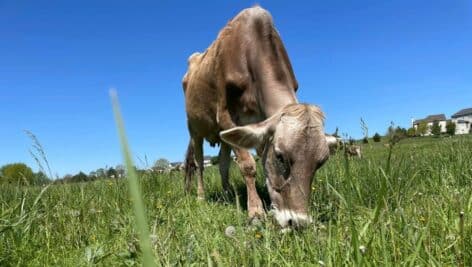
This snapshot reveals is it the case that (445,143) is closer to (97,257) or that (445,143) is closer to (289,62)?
(289,62)

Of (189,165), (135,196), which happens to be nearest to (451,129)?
(189,165)

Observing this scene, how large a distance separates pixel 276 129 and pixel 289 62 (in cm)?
238

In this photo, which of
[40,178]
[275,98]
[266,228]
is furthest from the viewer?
[275,98]

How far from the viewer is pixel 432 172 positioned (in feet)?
18.4

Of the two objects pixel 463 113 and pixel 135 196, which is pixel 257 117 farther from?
pixel 463 113

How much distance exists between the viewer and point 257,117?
22.5ft

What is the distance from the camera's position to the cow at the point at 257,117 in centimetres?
473

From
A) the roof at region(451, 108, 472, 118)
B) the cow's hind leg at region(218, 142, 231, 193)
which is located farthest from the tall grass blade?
the roof at region(451, 108, 472, 118)

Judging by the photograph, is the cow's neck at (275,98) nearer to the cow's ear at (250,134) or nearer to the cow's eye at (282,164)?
the cow's ear at (250,134)

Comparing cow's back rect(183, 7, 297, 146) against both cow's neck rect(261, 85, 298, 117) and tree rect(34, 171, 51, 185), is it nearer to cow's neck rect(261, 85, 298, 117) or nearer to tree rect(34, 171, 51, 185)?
cow's neck rect(261, 85, 298, 117)

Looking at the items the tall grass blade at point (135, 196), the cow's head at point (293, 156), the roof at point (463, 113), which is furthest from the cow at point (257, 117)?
the roof at point (463, 113)

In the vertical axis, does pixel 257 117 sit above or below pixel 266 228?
above

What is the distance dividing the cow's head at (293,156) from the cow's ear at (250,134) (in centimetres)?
1

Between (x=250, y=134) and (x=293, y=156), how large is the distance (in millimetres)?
854
